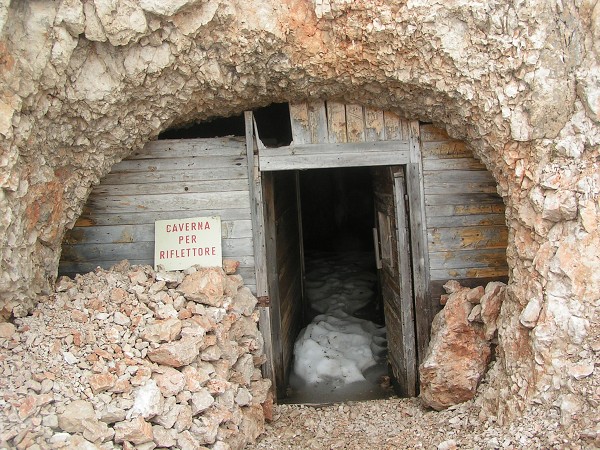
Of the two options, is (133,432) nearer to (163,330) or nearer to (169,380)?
(169,380)

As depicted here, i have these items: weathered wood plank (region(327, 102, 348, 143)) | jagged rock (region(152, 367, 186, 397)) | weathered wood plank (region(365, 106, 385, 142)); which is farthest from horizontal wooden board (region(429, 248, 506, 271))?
jagged rock (region(152, 367, 186, 397))

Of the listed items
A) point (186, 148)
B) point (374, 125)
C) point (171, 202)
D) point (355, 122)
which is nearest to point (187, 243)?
point (171, 202)

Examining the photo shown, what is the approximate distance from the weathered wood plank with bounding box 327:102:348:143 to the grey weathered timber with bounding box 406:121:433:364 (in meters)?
0.60

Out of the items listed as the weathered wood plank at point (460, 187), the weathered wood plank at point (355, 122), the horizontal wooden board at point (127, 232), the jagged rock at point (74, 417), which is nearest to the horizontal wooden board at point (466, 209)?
the weathered wood plank at point (460, 187)

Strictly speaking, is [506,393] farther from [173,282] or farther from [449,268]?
[173,282]

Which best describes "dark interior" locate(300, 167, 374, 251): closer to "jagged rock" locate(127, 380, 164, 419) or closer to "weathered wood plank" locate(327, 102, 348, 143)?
"weathered wood plank" locate(327, 102, 348, 143)

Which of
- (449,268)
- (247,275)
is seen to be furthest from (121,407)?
(449,268)

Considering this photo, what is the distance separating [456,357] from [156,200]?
2.93 meters

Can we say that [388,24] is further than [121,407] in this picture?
Yes

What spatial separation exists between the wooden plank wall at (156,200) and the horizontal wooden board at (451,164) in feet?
5.37

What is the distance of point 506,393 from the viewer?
3646mm

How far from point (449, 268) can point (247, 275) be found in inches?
72.1

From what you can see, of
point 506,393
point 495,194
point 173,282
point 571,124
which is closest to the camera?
point 571,124

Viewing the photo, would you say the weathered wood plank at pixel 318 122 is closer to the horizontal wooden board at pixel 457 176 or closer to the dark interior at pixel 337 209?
the horizontal wooden board at pixel 457 176
